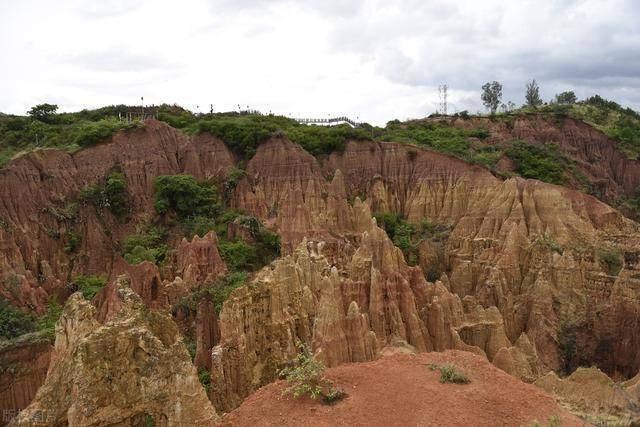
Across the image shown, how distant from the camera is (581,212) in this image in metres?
29.1

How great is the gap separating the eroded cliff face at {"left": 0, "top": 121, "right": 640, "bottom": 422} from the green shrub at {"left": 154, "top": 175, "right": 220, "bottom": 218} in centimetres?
124

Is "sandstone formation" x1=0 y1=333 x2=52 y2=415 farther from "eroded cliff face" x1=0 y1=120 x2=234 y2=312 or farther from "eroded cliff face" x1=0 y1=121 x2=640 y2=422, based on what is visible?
"eroded cliff face" x1=0 y1=120 x2=234 y2=312

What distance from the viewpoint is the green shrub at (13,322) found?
21.2 metres

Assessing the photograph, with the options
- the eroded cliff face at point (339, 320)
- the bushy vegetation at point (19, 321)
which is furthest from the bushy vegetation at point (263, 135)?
the bushy vegetation at point (19, 321)

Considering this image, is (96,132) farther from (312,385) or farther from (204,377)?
(312,385)

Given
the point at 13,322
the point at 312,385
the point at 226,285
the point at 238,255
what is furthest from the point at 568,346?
the point at 13,322

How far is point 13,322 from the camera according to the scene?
21.7 m

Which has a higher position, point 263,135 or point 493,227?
point 263,135

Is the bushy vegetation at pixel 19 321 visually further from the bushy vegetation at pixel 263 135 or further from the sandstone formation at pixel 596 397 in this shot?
the bushy vegetation at pixel 263 135

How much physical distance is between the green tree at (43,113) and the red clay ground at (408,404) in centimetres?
4354

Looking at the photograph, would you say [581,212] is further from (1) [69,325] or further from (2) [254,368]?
(1) [69,325]

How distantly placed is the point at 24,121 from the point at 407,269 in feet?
124

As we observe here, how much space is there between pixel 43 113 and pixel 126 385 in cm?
4434

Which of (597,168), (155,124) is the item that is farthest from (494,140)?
(155,124)
